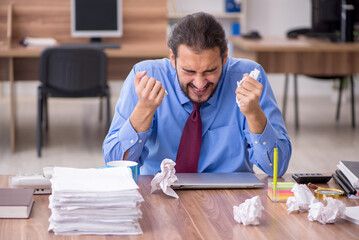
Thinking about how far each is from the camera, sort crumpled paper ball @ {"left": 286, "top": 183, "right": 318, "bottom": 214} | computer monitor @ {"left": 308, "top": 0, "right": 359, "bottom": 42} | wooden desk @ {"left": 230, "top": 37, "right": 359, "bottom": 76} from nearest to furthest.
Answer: crumpled paper ball @ {"left": 286, "top": 183, "right": 318, "bottom": 214} → wooden desk @ {"left": 230, "top": 37, "right": 359, "bottom": 76} → computer monitor @ {"left": 308, "top": 0, "right": 359, "bottom": 42}

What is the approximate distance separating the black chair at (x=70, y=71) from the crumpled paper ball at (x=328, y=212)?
9.11 feet

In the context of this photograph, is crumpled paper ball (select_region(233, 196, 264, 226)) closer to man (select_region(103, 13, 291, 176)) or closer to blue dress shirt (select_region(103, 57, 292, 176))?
man (select_region(103, 13, 291, 176))

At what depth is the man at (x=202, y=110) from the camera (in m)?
1.73

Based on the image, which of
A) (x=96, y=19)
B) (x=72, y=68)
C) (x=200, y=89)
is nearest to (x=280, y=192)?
(x=200, y=89)

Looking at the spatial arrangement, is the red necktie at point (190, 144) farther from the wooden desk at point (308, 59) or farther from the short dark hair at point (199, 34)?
the wooden desk at point (308, 59)

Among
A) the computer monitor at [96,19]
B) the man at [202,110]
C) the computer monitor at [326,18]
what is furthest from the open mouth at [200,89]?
the computer monitor at [326,18]

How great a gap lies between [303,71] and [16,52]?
2.09 m

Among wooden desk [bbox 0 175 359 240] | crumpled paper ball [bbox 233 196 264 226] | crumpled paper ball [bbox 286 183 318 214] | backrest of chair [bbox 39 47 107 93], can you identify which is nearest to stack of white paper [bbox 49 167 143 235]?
wooden desk [bbox 0 175 359 240]

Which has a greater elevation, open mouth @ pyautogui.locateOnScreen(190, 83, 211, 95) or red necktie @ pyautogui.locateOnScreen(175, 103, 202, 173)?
open mouth @ pyautogui.locateOnScreen(190, 83, 211, 95)

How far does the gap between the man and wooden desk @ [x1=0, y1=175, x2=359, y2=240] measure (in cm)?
30

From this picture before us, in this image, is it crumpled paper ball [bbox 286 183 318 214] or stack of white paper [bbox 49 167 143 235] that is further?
crumpled paper ball [bbox 286 183 318 214]

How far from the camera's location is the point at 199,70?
1738 millimetres

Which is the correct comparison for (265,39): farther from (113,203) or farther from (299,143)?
(113,203)

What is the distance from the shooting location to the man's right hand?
171 centimetres
